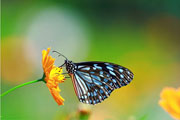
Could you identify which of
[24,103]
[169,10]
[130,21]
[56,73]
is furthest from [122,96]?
[169,10]

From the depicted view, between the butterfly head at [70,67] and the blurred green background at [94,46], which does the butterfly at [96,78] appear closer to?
the butterfly head at [70,67]

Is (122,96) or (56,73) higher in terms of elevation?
(56,73)

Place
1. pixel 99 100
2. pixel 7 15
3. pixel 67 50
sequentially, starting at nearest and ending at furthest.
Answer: pixel 99 100 < pixel 67 50 < pixel 7 15

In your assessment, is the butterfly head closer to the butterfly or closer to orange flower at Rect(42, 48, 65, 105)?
the butterfly

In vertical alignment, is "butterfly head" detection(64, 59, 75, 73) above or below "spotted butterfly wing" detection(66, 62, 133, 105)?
above

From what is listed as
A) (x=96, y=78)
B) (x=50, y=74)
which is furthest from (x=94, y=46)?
(x=50, y=74)

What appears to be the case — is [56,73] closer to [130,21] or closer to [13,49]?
[13,49]

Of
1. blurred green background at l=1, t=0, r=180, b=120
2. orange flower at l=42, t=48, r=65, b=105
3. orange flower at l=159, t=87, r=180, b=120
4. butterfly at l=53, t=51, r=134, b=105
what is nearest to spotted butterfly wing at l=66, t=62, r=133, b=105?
butterfly at l=53, t=51, r=134, b=105
